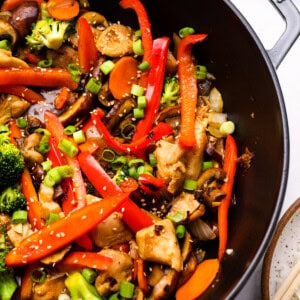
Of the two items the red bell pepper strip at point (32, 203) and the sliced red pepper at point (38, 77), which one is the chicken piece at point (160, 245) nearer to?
the red bell pepper strip at point (32, 203)

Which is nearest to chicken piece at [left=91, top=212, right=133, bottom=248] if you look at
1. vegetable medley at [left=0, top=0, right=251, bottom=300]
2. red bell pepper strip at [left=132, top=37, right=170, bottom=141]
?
vegetable medley at [left=0, top=0, right=251, bottom=300]

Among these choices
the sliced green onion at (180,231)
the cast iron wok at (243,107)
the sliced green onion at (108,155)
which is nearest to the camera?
the cast iron wok at (243,107)

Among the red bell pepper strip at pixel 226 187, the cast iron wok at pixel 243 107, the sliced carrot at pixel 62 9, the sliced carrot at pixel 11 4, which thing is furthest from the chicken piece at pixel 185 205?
the sliced carrot at pixel 11 4

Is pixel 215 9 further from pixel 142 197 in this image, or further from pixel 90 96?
pixel 142 197

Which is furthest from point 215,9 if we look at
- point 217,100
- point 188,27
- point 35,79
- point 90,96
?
point 35,79

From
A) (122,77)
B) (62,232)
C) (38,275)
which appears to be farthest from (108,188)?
(122,77)

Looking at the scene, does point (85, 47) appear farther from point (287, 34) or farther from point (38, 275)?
point (38, 275)
